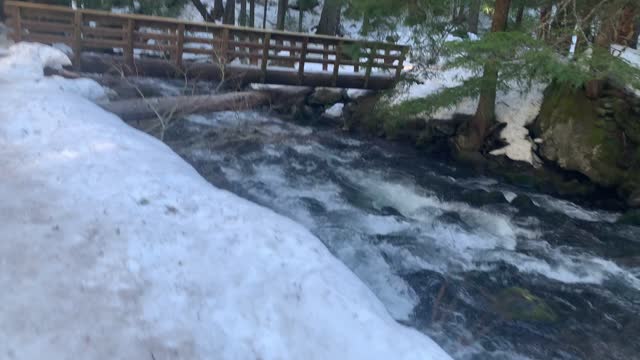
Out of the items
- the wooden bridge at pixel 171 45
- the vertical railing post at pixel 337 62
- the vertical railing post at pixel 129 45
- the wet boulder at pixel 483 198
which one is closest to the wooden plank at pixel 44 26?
the wooden bridge at pixel 171 45

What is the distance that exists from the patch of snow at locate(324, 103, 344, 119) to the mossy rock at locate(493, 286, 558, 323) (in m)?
10.1

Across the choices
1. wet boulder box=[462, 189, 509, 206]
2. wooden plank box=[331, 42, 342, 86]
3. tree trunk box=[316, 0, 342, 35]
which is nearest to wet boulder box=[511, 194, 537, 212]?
wet boulder box=[462, 189, 509, 206]

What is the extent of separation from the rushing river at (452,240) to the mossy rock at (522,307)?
0.01 m

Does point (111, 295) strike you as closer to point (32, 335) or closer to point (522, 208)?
point (32, 335)

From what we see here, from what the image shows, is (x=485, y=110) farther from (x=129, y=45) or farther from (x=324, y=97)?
(x=129, y=45)

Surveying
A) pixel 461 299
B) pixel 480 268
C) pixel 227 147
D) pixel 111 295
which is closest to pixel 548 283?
pixel 480 268

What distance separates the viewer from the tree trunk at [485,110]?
11439 mm

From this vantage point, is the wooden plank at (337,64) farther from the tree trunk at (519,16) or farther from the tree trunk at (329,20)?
the tree trunk at (329,20)

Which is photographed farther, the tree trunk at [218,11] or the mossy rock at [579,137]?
the tree trunk at [218,11]

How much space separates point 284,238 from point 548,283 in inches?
161

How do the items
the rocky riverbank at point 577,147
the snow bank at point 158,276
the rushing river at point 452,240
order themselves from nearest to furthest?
the snow bank at point 158,276, the rushing river at point 452,240, the rocky riverbank at point 577,147

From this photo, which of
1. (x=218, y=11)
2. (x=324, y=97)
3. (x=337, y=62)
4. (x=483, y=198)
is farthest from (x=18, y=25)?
(x=218, y=11)

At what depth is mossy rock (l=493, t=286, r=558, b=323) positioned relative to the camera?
6363 millimetres

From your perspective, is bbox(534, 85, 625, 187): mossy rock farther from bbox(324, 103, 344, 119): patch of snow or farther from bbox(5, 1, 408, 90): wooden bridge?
bbox(324, 103, 344, 119): patch of snow
